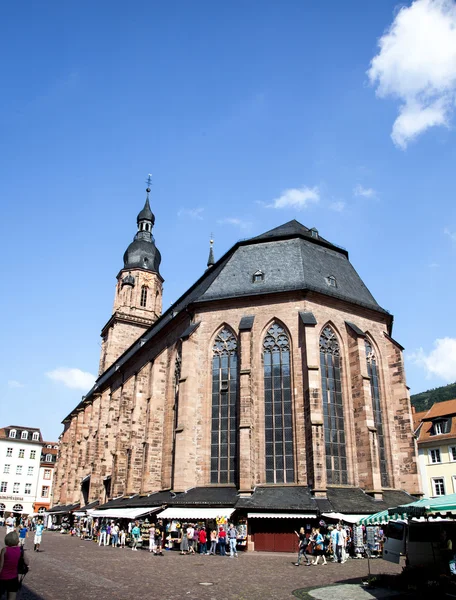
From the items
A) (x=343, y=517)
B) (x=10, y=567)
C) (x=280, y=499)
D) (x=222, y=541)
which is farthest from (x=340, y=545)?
(x=10, y=567)

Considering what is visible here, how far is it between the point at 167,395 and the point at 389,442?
41.7 ft

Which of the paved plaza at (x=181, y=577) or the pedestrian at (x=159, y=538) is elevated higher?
the pedestrian at (x=159, y=538)

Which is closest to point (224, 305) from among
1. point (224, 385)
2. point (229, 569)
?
point (224, 385)

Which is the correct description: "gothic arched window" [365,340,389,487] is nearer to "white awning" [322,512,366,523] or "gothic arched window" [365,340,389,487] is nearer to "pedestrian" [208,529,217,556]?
"white awning" [322,512,366,523]

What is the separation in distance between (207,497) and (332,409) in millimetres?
7196

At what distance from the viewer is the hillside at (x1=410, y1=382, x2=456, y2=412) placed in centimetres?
10172

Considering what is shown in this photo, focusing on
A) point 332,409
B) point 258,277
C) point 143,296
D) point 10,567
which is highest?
point 143,296

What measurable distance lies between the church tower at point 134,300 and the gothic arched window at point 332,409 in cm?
3270

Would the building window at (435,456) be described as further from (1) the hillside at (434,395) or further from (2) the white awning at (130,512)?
(1) the hillside at (434,395)

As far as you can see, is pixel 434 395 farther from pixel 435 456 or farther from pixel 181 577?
pixel 181 577

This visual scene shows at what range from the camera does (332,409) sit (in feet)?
82.7

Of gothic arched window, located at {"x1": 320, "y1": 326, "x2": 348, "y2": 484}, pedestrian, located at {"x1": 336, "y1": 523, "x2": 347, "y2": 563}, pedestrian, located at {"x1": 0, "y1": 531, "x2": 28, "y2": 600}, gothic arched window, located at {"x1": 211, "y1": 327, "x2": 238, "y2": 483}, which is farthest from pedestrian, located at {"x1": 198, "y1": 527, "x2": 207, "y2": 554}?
pedestrian, located at {"x1": 0, "y1": 531, "x2": 28, "y2": 600}

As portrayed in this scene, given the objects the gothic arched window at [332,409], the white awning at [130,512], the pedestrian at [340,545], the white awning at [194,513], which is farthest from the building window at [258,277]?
the pedestrian at [340,545]

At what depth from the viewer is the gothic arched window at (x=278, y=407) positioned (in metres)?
23.8
